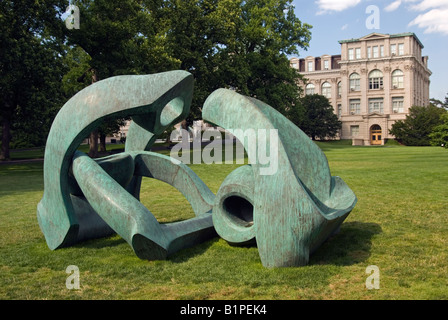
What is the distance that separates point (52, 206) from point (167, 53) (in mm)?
22161

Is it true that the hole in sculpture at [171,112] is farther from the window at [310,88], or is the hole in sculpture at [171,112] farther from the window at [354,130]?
the window at [310,88]

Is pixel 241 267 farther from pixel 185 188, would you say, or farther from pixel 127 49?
pixel 127 49

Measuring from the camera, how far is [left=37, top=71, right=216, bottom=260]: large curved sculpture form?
6.65m

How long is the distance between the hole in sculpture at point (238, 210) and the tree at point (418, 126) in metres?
56.2

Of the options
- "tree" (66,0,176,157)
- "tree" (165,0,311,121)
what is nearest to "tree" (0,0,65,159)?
"tree" (66,0,176,157)

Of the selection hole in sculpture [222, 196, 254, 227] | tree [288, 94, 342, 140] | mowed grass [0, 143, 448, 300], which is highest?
tree [288, 94, 342, 140]

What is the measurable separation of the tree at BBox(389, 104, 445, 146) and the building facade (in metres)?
7.75

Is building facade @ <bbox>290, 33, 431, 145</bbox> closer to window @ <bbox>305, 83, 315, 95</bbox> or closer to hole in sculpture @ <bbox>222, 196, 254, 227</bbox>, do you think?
window @ <bbox>305, 83, 315, 95</bbox>

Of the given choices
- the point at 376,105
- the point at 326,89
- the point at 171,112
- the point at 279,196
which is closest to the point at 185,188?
the point at 171,112

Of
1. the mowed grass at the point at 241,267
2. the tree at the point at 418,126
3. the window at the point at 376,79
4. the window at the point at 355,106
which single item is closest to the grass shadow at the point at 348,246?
the mowed grass at the point at 241,267

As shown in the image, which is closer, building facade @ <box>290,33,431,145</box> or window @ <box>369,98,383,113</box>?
building facade @ <box>290,33,431,145</box>
